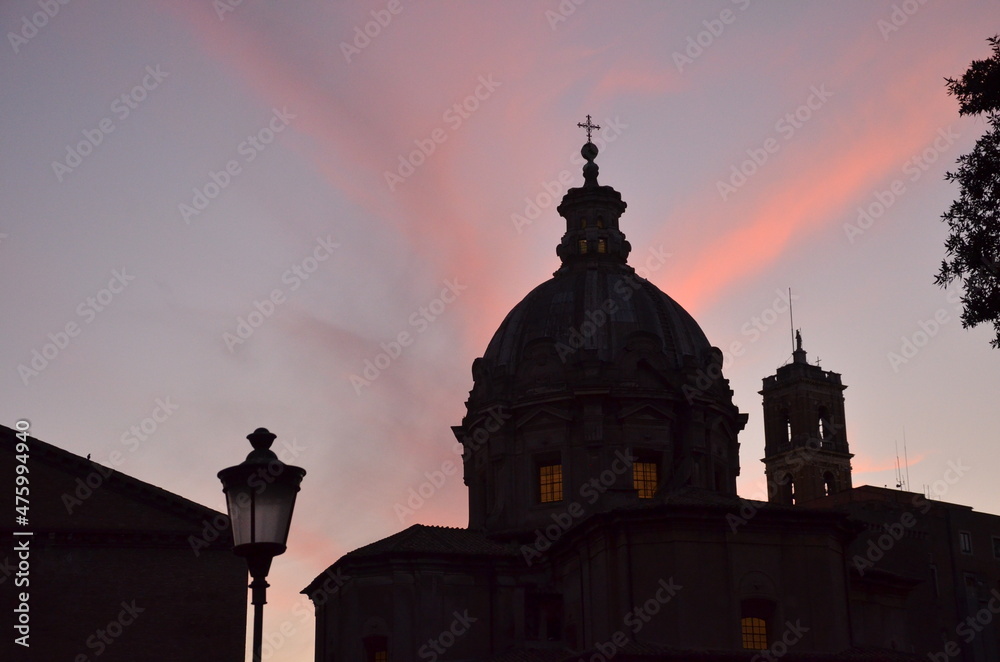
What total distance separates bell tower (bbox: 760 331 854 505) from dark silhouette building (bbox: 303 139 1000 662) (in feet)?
116

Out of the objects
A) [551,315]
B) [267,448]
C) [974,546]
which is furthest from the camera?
[974,546]

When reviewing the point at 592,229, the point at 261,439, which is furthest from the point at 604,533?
the point at 261,439

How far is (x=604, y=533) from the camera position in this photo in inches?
1608

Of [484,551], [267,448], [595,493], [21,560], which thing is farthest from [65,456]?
[267,448]

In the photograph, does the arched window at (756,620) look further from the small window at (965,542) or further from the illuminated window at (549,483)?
the small window at (965,542)

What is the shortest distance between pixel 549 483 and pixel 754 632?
12011 mm

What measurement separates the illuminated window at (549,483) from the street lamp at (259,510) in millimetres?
35308

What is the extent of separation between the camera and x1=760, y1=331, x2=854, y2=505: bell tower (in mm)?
98562

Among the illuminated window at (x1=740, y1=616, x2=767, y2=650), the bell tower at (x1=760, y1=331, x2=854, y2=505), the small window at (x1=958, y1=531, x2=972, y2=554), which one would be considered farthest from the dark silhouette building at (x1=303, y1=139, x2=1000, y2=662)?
the bell tower at (x1=760, y1=331, x2=854, y2=505)

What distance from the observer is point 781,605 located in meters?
39.4

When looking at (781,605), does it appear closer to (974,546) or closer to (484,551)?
(484,551)

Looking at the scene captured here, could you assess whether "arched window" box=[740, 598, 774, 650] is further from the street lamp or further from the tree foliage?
the street lamp

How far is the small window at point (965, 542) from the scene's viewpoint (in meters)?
68.1

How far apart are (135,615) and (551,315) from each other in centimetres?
2104
